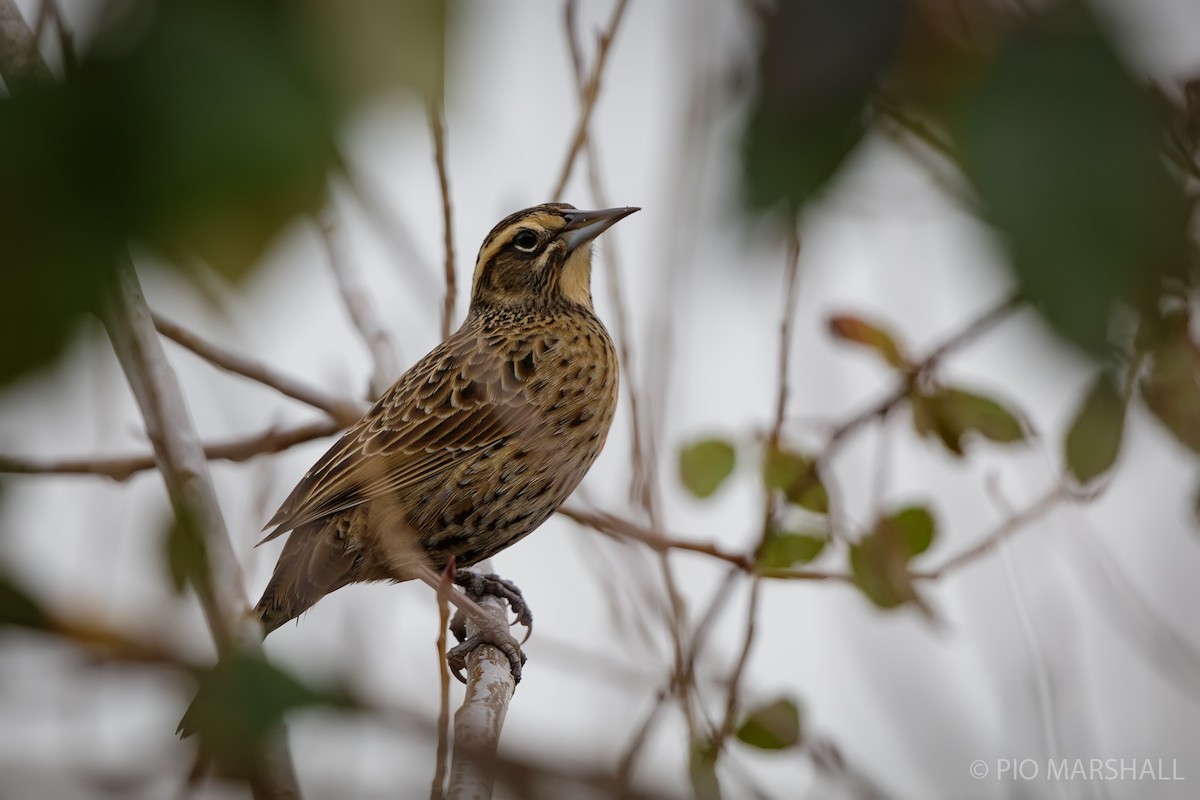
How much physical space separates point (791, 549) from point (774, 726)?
84 cm

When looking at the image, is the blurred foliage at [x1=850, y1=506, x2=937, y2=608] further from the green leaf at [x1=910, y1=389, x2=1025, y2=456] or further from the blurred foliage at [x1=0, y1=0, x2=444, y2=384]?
the blurred foliage at [x1=0, y1=0, x2=444, y2=384]

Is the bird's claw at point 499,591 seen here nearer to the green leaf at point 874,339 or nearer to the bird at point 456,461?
the bird at point 456,461

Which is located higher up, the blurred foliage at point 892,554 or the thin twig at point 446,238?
the thin twig at point 446,238

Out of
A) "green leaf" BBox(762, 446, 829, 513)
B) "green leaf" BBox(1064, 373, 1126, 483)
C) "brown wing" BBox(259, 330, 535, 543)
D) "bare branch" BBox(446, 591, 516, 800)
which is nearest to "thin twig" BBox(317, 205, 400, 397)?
"brown wing" BBox(259, 330, 535, 543)

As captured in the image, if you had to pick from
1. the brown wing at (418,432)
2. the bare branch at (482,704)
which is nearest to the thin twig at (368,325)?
the brown wing at (418,432)

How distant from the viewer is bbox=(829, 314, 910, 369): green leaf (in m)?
4.52

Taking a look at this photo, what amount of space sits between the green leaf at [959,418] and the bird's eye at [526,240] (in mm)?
3561

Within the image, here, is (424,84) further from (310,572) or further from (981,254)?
(310,572)

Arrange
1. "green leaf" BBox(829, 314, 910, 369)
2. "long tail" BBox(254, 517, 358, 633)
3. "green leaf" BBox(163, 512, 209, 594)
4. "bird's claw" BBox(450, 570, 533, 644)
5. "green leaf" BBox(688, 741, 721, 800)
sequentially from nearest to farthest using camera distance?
1. "green leaf" BBox(163, 512, 209, 594)
2. "green leaf" BBox(688, 741, 721, 800)
3. "green leaf" BBox(829, 314, 910, 369)
4. "long tail" BBox(254, 517, 358, 633)
5. "bird's claw" BBox(450, 570, 533, 644)

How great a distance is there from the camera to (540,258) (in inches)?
301

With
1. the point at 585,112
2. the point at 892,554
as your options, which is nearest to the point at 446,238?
the point at 585,112

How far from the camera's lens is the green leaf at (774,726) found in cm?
389

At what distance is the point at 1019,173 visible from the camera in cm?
120

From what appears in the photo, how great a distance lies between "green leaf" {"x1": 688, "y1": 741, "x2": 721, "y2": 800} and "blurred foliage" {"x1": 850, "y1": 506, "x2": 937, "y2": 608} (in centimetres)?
118
